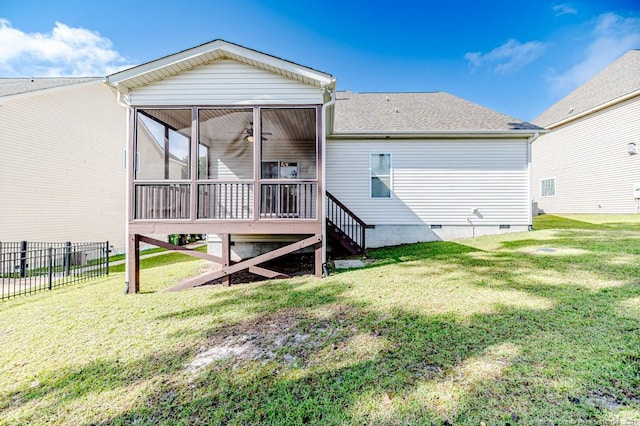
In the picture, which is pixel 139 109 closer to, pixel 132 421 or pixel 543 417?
pixel 132 421

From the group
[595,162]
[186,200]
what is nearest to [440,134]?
[186,200]

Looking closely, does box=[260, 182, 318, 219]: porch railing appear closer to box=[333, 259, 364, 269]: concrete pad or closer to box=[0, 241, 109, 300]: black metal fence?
box=[333, 259, 364, 269]: concrete pad

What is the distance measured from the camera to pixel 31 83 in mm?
11641

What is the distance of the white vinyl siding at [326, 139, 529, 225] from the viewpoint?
364 inches

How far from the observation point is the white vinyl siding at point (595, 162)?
11945 millimetres

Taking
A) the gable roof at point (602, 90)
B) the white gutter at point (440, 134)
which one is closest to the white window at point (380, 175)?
the white gutter at point (440, 134)

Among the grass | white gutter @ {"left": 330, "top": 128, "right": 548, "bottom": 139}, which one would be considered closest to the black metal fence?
the grass

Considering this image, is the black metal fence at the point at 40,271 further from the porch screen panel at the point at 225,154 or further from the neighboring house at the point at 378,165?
the porch screen panel at the point at 225,154

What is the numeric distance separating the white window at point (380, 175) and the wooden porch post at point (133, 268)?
6915 mm

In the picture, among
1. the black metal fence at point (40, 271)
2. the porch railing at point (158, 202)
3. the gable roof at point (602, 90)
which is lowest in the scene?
the black metal fence at point (40, 271)

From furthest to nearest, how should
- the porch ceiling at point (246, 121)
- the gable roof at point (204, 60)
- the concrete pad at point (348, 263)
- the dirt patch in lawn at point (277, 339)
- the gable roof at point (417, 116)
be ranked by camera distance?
the gable roof at point (417, 116)
the concrete pad at point (348, 263)
the porch ceiling at point (246, 121)
the gable roof at point (204, 60)
the dirt patch in lawn at point (277, 339)

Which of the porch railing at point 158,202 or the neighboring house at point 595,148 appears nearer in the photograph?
the porch railing at point 158,202

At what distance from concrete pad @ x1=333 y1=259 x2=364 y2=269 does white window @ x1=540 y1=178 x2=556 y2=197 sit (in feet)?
47.9

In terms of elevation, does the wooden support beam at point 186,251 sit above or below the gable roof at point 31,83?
below
